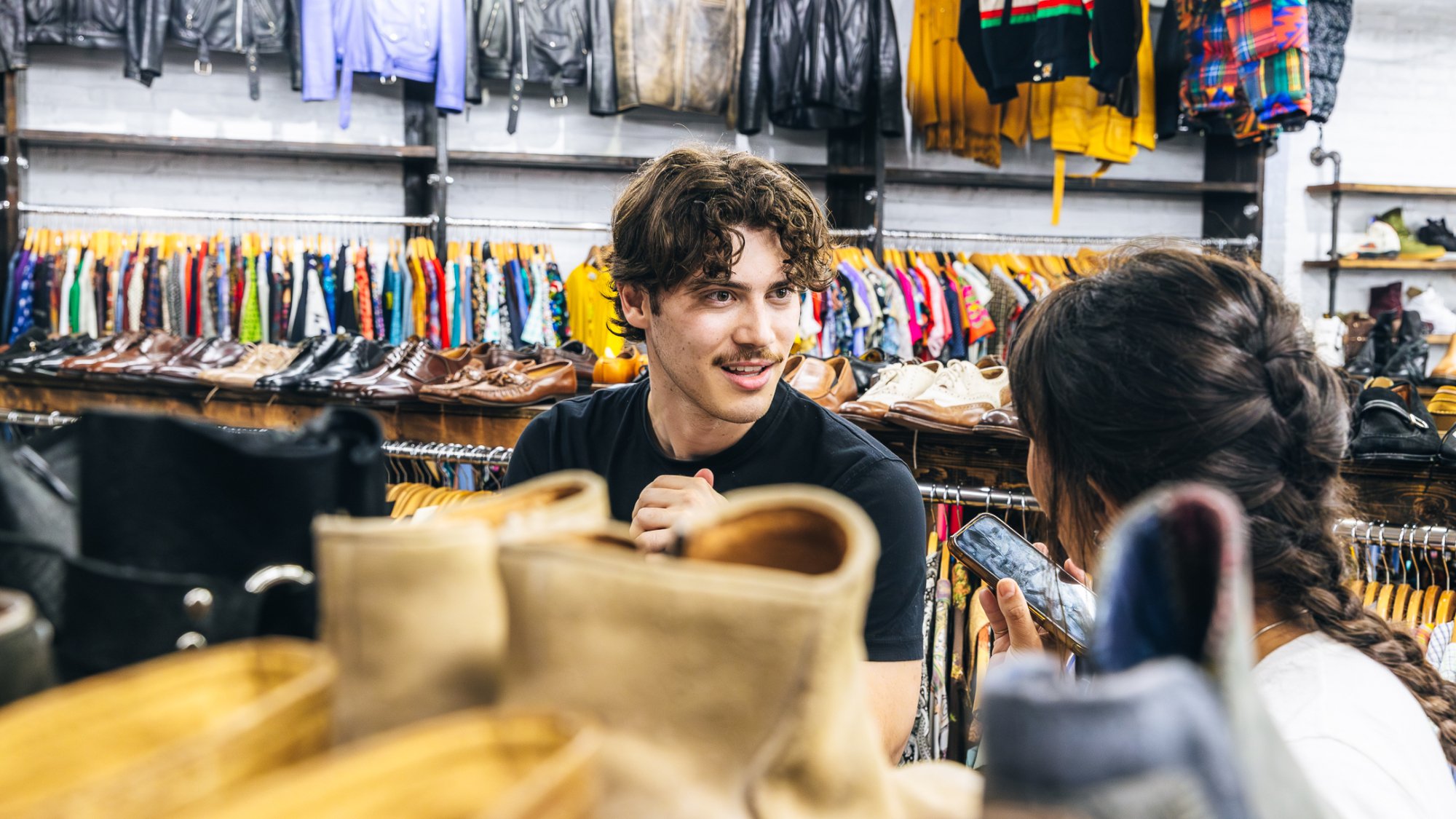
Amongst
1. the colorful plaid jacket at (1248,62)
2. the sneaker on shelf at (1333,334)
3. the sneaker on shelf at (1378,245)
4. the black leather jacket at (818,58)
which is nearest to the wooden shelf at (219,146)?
the black leather jacket at (818,58)

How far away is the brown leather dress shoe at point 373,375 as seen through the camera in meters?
3.23

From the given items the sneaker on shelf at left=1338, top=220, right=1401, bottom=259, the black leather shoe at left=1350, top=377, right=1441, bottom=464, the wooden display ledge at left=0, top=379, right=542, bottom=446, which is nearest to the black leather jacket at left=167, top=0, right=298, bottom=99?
the wooden display ledge at left=0, top=379, right=542, bottom=446

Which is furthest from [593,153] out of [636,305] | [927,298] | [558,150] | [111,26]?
[636,305]

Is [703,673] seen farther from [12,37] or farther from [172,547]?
[12,37]

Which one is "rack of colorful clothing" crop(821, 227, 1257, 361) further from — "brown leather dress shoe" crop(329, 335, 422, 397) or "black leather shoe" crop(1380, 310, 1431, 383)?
"brown leather dress shoe" crop(329, 335, 422, 397)

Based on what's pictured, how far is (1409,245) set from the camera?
585 cm

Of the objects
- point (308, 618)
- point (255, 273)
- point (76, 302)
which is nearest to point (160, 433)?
point (308, 618)

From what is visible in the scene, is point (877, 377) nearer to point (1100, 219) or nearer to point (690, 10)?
point (690, 10)

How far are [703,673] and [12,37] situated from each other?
6.16m

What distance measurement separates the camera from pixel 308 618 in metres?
0.47

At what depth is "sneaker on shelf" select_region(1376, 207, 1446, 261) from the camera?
5.80m

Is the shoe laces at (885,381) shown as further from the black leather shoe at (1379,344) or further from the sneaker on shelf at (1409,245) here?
the sneaker on shelf at (1409,245)

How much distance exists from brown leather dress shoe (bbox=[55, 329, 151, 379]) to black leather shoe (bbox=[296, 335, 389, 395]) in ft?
3.12

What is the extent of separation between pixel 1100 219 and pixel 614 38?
319 cm
